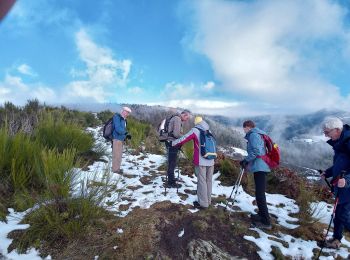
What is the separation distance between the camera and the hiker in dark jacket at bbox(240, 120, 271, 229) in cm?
511

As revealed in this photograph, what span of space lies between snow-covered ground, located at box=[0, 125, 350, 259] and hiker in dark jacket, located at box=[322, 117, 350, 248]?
18.7 inches

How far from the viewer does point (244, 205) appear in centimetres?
623

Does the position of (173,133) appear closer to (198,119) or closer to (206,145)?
(198,119)

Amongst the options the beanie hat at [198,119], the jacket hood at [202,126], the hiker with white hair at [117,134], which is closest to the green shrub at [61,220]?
the jacket hood at [202,126]

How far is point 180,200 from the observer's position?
593 cm

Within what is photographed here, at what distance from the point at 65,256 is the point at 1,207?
142 cm

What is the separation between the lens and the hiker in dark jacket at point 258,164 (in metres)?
5.11

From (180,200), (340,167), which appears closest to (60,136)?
(180,200)

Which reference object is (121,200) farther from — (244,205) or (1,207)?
(244,205)

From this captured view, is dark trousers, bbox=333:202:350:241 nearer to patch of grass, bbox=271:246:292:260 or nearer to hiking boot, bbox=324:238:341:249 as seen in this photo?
hiking boot, bbox=324:238:341:249

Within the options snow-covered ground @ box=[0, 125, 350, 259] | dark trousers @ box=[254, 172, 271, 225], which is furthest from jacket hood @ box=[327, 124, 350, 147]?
snow-covered ground @ box=[0, 125, 350, 259]

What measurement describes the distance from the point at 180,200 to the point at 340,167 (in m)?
2.88

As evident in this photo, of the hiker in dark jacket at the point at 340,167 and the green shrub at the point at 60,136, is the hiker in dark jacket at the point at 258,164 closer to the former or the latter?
the hiker in dark jacket at the point at 340,167

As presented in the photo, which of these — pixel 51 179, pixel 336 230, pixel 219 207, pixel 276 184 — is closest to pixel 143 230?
pixel 51 179
